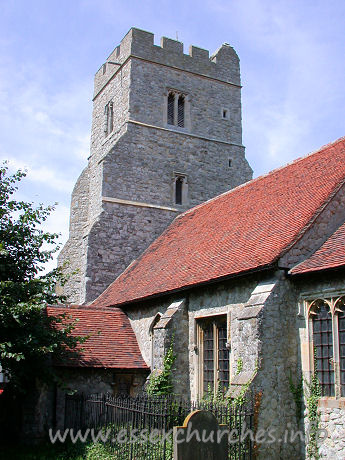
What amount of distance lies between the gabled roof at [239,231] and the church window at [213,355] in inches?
44.8

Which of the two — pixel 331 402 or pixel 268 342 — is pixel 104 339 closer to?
pixel 268 342

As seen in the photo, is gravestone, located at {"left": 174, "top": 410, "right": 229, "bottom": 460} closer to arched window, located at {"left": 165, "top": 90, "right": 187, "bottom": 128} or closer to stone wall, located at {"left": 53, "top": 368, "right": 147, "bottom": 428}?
stone wall, located at {"left": 53, "top": 368, "right": 147, "bottom": 428}

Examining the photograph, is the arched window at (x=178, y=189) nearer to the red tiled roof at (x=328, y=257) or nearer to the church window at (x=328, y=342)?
the red tiled roof at (x=328, y=257)

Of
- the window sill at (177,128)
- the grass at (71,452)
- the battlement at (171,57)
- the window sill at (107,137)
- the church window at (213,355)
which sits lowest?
the grass at (71,452)

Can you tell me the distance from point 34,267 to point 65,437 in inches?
164

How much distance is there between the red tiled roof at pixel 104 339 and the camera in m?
14.1

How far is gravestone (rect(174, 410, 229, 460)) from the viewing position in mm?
7336

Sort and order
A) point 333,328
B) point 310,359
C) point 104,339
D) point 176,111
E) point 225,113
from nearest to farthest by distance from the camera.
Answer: point 333,328, point 310,359, point 104,339, point 176,111, point 225,113

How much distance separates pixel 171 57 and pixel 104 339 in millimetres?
14331

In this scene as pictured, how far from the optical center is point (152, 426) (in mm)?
9383

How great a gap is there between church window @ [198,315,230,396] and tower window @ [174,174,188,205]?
9858 mm

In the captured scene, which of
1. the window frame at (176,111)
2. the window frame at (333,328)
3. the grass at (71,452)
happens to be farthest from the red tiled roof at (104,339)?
the window frame at (176,111)

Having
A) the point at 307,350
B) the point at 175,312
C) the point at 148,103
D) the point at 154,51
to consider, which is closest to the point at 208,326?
the point at 175,312

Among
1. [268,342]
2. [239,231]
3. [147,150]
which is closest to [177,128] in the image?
[147,150]
